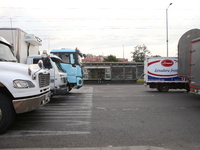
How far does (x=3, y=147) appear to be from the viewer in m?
3.85

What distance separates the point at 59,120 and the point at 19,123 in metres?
1.18

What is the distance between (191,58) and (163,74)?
6385 mm

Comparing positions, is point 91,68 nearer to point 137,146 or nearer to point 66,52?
point 66,52

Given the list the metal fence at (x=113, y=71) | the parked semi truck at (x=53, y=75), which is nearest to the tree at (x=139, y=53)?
the metal fence at (x=113, y=71)

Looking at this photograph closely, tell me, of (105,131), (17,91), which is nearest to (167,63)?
(105,131)

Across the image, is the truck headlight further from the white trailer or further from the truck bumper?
the white trailer

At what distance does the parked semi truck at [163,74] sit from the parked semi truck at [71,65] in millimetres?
6002

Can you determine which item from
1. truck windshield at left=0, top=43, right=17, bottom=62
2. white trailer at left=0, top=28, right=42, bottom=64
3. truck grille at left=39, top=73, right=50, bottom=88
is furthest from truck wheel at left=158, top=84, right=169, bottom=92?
truck windshield at left=0, top=43, right=17, bottom=62

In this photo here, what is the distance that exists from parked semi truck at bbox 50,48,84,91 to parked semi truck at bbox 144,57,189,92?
6.00 meters

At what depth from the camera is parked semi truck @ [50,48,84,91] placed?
11828 mm

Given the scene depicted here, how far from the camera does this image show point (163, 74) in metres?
14.9

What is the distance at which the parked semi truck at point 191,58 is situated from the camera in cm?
805

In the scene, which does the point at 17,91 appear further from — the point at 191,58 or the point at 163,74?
the point at 163,74

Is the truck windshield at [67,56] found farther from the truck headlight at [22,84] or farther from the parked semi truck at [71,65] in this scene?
the truck headlight at [22,84]
